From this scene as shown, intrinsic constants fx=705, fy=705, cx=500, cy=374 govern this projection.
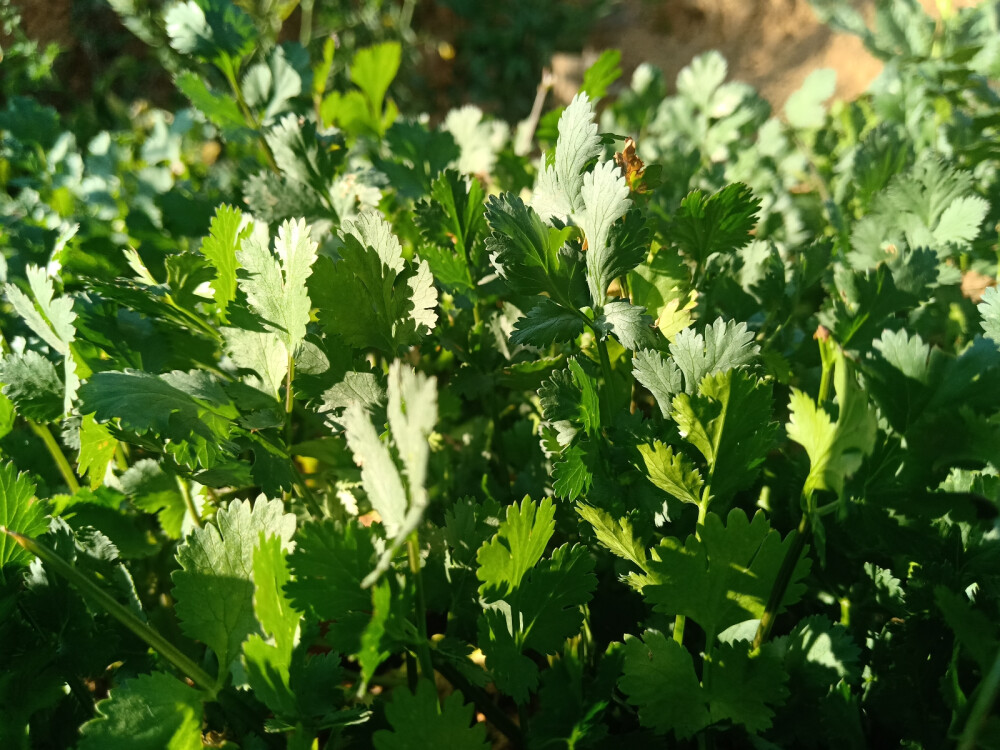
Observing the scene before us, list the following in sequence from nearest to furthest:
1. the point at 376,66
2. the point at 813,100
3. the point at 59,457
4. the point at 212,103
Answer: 1. the point at 59,457
2. the point at 212,103
3. the point at 376,66
4. the point at 813,100

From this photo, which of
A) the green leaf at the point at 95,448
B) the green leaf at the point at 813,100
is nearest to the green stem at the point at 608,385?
the green leaf at the point at 95,448

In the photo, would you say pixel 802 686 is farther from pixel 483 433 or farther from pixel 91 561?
pixel 91 561

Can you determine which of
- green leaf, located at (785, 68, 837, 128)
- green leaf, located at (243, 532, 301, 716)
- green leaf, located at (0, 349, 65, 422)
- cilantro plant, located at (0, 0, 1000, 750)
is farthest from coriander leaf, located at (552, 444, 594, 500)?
green leaf, located at (785, 68, 837, 128)

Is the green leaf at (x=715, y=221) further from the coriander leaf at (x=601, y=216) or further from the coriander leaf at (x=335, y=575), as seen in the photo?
the coriander leaf at (x=335, y=575)

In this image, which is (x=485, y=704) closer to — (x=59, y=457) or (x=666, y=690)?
(x=666, y=690)

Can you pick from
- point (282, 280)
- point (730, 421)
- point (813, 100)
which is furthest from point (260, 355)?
point (813, 100)

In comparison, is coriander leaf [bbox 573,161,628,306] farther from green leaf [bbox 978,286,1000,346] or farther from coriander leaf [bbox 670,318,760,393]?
green leaf [bbox 978,286,1000,346]
